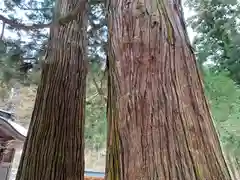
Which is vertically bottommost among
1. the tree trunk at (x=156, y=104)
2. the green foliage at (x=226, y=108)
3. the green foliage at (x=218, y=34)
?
the tree trunk at (x=156, y=104)

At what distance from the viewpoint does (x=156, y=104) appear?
110 centimetres

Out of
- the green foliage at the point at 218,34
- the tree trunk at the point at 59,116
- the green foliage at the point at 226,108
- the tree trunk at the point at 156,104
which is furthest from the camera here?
the green foliage at the point at 218,34

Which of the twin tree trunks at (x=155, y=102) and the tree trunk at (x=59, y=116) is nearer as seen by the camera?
the twin tree trunks at (x=155, y=102)

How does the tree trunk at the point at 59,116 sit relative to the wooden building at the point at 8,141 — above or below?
below

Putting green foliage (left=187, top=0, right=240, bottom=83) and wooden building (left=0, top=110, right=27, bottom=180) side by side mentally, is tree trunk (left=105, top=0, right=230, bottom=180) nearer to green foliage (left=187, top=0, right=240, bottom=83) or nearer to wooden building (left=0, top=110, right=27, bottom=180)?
green foliage (left=187, top=0, right=240, bottom=83)

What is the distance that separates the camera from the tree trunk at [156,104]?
3.17ft

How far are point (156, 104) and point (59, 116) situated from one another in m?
1.72

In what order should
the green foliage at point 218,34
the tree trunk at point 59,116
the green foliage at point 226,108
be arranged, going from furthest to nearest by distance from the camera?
the green foliage at point 218,34, the green foliage at point 226,108, the tree trunk at point 59,116

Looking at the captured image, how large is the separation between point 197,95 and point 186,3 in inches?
201

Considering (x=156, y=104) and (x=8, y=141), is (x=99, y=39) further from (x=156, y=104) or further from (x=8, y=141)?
(x=156, y=104)

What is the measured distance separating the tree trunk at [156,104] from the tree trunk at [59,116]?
1429 millimetres

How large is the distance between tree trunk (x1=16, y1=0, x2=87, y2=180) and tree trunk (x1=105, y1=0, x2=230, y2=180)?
1.43 m

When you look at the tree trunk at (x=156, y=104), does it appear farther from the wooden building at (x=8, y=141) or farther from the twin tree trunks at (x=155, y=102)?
the wooden building at (x=8, y=141)

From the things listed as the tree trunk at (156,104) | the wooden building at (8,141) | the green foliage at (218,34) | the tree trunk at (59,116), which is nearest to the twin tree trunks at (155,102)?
the tree trunk at (156,104)
